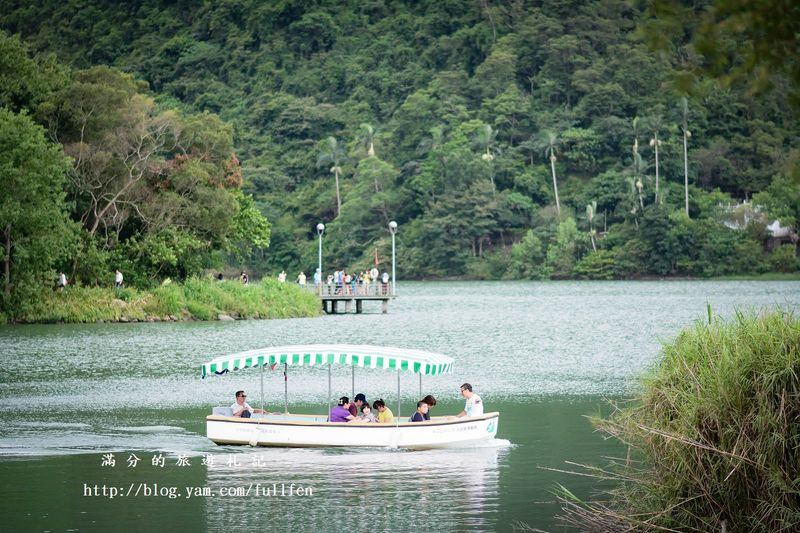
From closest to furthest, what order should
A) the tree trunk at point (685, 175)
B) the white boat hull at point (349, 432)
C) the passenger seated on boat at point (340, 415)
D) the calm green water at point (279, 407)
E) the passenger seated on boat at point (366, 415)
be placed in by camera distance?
the calm green water at point (279, 407) → the white boat hull at point (349, 432) → the passenger seated on boat at point (340, 415) → the passenger seated on boat at point (366, 415) → the tree trunk at point (685, 175)

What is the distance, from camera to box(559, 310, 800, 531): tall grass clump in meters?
13.5

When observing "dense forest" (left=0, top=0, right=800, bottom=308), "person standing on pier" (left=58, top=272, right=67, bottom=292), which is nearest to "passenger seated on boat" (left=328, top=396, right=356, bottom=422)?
"person standing on pier" (left=58, top=272, right=67, bottom=292)

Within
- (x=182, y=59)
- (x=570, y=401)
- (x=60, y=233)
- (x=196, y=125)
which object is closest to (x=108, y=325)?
(x=60, y=233)

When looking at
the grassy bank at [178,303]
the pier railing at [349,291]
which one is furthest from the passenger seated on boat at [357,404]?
the pier railing at [349,291]

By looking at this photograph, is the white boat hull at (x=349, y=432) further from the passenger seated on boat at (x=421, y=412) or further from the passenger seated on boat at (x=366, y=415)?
the passenger seated on boat at (x=366, y=415)

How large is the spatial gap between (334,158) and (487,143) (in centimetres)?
1850

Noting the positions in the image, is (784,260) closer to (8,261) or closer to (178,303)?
(178,303)

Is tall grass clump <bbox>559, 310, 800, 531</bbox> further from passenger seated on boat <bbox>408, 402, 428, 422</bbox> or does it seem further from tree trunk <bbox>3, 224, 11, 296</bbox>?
tree trunk <bbox>3, 224, 11, 296</bbox>

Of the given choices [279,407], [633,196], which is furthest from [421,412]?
[633,196]

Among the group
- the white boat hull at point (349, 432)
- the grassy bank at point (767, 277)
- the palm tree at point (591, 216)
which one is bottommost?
the white boat hull at point (349, 432)

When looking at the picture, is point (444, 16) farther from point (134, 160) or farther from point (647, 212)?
point (134, 160)

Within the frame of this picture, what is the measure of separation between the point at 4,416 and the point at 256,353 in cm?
774

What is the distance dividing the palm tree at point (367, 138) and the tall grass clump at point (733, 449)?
13262 cm

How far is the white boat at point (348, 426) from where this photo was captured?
928 inches
